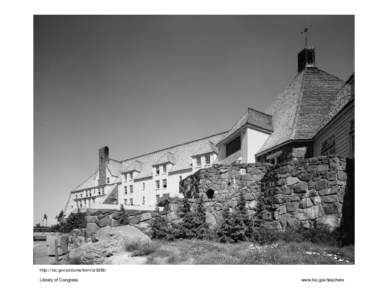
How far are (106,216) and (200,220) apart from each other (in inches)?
156

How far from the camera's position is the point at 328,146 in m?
14.8

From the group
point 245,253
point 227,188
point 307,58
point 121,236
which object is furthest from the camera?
point 307,58

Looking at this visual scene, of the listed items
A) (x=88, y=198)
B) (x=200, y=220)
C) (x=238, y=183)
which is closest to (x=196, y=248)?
(x=200, y=220)

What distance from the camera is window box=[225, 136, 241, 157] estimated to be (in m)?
21.6

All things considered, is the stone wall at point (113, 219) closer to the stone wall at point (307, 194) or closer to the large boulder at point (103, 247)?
the large boulder at point (103, 247)

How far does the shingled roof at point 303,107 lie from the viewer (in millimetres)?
17031

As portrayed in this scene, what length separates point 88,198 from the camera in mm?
53062

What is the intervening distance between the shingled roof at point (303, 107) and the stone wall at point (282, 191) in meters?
4.98

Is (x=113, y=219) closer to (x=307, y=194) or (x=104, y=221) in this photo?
(x=104, y=221)

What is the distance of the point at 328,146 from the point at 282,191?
5.15 meters

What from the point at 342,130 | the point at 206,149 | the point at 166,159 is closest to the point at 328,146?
the point at 342,130

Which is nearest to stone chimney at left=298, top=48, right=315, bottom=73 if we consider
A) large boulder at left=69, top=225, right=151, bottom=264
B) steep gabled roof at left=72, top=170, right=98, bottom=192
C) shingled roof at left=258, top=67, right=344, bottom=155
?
shingled roof at left=258, top=67, right=344, bottom=155
